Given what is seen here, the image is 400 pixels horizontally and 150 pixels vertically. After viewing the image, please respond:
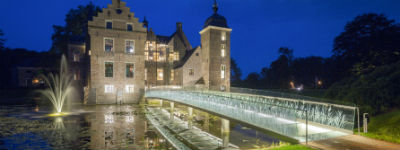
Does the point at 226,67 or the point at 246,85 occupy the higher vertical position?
the point at 226,67

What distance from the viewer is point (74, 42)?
39.7 m

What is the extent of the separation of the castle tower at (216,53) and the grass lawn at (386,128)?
24.8 m

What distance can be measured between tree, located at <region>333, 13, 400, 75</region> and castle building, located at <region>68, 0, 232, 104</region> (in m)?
19.5

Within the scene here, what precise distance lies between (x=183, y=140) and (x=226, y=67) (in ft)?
89.0

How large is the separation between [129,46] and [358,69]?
105ft

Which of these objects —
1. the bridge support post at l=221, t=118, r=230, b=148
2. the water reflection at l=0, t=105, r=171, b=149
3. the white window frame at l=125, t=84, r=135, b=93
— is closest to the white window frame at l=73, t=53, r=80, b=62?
the white window frame at l=125, t=84, r=135, b=93

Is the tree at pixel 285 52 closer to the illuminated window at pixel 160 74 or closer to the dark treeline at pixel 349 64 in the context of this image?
the dark treeline at pixel 349 64

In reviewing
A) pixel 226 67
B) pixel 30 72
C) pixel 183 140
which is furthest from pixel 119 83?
pixel 30 72

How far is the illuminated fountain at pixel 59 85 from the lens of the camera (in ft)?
133

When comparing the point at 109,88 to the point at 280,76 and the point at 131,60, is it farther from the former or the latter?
the point at 280,76

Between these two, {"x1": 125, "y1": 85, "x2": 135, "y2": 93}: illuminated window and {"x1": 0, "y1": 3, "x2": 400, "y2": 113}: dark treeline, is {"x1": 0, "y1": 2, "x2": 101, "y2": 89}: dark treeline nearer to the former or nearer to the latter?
{"x1": 0, "y1": 3, "x2": 400, "y2": 113}: dark treeline

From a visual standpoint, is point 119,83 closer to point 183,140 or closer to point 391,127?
point 183,140

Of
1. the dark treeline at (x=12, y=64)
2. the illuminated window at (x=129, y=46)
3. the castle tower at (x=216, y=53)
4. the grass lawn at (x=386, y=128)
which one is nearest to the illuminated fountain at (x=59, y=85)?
the dark treeline at (x=12, y=64)

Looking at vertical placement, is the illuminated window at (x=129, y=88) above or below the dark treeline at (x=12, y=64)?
below
